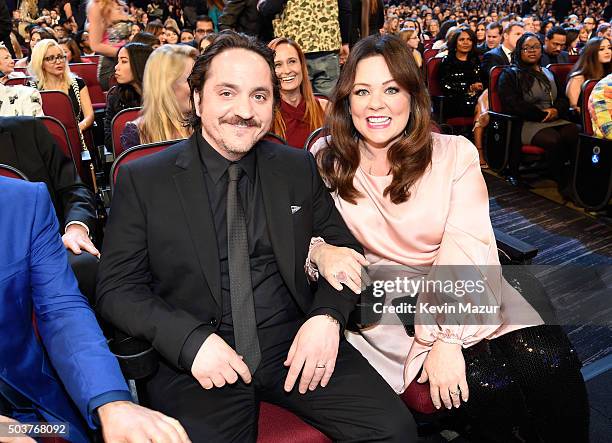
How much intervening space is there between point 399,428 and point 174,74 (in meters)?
1.97

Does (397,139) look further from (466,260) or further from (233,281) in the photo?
(233,281)

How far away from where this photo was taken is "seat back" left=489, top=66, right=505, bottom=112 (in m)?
4.61

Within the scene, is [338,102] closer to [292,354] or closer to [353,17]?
[292,354]

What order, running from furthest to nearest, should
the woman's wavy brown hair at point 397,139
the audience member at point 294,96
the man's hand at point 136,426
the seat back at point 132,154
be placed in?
1. the audience member at point 294,96
2. the seat back at point 132,154
3. the woman's wavy brown hair at point 397,139
4. the man's hand at point 136,426

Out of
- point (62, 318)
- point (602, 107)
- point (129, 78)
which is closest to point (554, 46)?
point (602, 107)

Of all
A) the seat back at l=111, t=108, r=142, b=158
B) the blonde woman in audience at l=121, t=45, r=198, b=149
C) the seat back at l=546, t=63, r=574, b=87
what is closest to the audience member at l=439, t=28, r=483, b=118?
the seat back at l=546, t=63, r=574, b=87

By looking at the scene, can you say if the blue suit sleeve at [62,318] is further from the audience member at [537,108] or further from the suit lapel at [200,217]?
the audience member at [537,108]

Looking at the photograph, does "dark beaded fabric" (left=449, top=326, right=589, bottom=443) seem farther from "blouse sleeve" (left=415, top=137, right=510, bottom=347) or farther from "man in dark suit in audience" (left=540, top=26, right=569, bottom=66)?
"man in dark suit in audience" (left=540, top=26, right=569, bottom=66)

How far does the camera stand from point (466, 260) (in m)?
1.68

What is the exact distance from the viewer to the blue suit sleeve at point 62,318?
118 centimetres

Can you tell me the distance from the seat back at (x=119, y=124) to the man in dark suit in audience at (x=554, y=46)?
486cm

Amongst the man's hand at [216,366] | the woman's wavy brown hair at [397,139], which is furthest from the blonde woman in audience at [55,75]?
the man's hand at [216,366]

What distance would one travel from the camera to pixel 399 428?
54.5 inches

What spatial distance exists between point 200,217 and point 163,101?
1.29 metres
